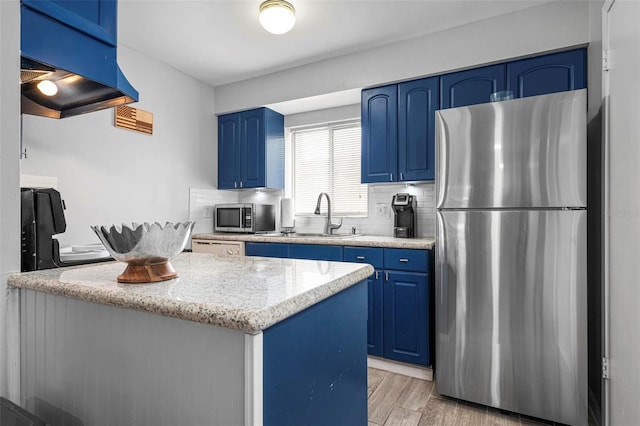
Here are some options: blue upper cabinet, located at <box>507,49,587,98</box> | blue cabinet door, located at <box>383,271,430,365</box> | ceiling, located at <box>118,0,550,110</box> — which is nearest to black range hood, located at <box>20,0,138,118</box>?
ceiling, located at <box>118,0,550,110</box>

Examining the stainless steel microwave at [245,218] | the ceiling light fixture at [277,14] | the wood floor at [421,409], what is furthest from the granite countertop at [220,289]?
the stainless steel microwave at [245,218]

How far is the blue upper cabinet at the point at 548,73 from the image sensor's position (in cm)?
236

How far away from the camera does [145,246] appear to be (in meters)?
0.92

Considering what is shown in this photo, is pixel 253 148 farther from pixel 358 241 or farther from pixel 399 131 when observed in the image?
pixel 358 241

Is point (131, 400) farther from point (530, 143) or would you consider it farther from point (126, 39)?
point (126, 39)

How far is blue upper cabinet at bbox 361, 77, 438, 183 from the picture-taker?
2.79 meters

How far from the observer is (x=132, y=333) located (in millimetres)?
880

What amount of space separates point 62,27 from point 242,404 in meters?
1.30

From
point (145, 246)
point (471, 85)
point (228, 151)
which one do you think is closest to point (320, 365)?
point (145, 246)

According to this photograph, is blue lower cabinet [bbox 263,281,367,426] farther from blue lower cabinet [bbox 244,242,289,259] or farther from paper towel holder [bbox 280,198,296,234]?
paper towel holder [bbox 280,198,296,234]

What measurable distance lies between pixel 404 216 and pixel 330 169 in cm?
110

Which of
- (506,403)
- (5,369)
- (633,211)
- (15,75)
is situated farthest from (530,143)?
(5,369)

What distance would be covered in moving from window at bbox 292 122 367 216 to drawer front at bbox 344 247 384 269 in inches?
35.6

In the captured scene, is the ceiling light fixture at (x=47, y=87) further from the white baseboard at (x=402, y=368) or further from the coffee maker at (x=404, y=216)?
the white baseboard at (x=402, y=368)
